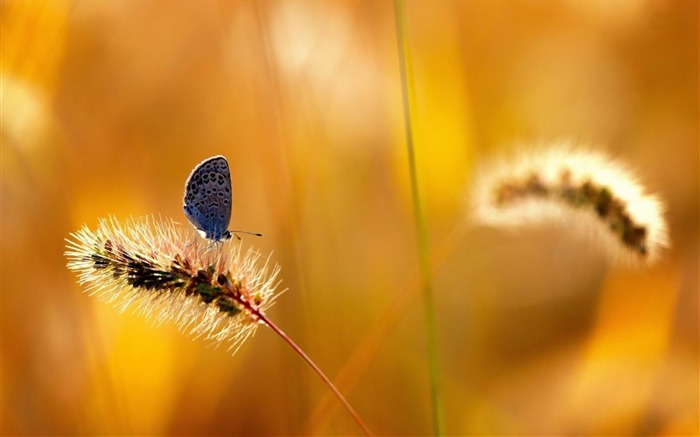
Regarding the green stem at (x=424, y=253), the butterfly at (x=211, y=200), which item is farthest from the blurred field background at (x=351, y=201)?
the butterfly at (x=211, y=200)

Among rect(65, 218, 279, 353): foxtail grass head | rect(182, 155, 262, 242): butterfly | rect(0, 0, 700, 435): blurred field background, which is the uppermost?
rect(0, 0, 700, 435): blurred field background

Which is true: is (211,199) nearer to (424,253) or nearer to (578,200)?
(424,253)

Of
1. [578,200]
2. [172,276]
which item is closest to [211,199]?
[172,276]

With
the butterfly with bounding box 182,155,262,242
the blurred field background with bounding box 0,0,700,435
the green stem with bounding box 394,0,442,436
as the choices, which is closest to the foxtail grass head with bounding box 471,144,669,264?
the blurred field background with bounding box 0,0,700,435

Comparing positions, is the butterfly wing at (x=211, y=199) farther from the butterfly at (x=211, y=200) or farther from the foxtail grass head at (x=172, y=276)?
the foxtail grass head at (x=172, y=276)

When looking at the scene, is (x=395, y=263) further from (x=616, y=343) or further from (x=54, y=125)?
(x=54, y=125)

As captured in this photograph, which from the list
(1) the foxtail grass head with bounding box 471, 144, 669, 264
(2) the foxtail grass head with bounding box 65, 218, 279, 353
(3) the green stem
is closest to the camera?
(2) the foxtail grass head with bounding box 65, 218, 279, 353

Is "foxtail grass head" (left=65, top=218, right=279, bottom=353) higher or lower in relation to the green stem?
lower

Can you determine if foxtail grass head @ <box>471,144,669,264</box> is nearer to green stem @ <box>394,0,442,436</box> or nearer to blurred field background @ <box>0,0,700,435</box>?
blurred field background @ <box>0,0,700,435</box>

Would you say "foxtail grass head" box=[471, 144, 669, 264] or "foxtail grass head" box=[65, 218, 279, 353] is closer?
"foxtail grass head" box=[65, 218, 279, 353]
